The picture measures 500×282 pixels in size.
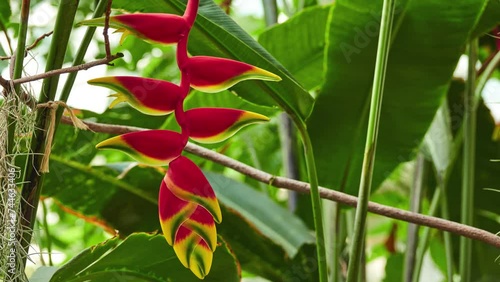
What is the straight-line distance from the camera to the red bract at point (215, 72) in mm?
366

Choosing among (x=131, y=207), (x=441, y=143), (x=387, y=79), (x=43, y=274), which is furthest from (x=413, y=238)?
(x=43, y=274)

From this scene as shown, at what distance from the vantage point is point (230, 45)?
526mm

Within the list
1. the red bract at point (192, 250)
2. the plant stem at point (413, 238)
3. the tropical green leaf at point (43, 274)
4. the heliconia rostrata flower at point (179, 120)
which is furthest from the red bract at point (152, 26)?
the plant stem at point (413, 238)

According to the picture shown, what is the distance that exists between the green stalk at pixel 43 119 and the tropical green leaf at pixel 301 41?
32 centimetres

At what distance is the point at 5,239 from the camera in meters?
0.42

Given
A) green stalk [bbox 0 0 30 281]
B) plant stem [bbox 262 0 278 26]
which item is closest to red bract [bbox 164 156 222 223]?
green stalk [bbox 0 0 30 281]

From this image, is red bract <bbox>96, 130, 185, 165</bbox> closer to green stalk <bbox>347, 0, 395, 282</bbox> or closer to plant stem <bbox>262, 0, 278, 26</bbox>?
green stalk <bbox>347, 0, 395, 282</bbox>

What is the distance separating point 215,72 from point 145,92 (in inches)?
1.6

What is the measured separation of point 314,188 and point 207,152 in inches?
4.0

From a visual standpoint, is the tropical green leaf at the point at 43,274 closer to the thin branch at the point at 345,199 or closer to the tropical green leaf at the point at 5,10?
the thin branch at the point at 345,199

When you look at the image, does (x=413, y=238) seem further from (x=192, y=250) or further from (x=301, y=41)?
(x=192, y=250)

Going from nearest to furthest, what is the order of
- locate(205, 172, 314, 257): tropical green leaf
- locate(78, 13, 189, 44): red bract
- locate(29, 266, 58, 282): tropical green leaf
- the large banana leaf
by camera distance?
locate(78, 13, 189, 44): red bract → locate(29, 266, 58, 282): tropical green leaf → the large banana leaf → locate(205, 172, 314, 257): tropical green leaf

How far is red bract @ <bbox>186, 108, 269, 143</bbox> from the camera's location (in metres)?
0.37

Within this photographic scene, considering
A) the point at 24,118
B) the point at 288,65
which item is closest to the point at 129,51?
the point at 288,65
